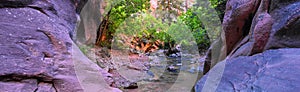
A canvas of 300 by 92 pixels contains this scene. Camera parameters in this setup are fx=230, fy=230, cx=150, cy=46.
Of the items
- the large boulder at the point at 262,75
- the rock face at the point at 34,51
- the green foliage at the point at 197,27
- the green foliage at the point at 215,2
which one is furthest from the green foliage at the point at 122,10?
the large boulder at the point at 262,75

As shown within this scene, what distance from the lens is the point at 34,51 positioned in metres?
3.23

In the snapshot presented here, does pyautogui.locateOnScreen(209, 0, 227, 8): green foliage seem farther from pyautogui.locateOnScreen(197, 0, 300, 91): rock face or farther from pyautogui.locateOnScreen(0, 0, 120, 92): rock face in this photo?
pyautogui.locateOnScreen(0, 0, 120, 92): rock face

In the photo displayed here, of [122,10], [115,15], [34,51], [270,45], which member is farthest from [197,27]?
[34,51]

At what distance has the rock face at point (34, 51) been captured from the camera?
9.50 ft

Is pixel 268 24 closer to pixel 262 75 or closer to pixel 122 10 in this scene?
pixel 262 75

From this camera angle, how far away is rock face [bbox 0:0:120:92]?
114 inches

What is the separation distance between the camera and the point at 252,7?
4867 mm

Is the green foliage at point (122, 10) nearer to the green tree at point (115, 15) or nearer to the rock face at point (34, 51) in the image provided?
the green tree at point (115, 15)

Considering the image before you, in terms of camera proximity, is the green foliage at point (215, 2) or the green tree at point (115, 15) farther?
the green tree at point (115, 15)

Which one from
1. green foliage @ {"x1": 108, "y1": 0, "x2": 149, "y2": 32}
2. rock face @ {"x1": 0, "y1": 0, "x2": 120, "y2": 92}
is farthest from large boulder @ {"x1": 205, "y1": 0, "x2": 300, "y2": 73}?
green foliage @ {"x1": 108, "y1": 0, "x2": 149, "y2": 32}

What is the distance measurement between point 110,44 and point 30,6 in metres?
8.59

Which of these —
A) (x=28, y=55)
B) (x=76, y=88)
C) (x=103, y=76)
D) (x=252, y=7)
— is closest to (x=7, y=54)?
(x=28, y=55)

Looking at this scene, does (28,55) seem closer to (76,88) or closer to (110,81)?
(76,88)

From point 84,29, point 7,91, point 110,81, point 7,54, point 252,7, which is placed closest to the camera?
point 7,91
